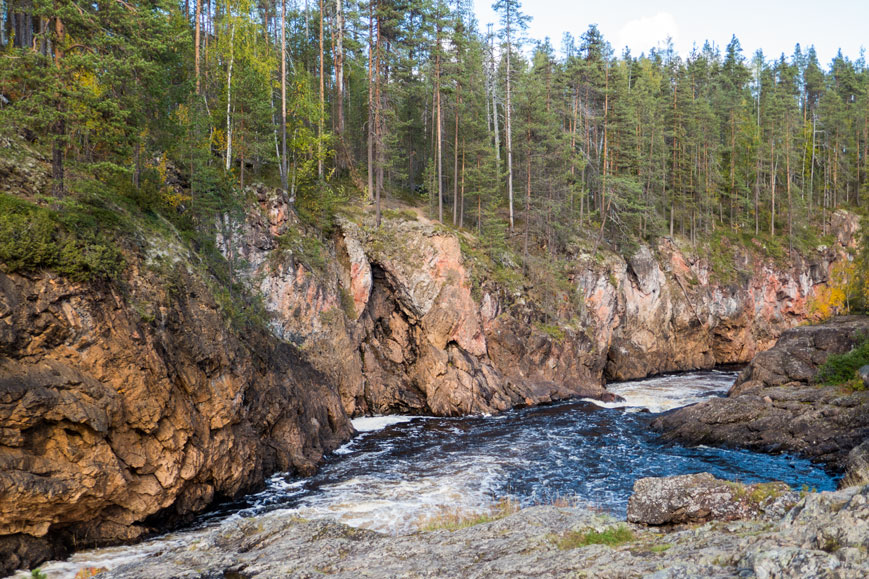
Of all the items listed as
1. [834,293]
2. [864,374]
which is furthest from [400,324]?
[834,293]

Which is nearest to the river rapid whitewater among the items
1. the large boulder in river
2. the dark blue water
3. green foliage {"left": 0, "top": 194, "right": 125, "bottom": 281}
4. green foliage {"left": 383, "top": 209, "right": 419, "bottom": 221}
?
the dark blue water

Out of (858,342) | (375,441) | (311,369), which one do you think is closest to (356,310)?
(311,369)

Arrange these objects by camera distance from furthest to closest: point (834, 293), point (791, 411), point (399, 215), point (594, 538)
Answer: point (834, 293), point (399, 215), point (791, 411), point (594, 538)

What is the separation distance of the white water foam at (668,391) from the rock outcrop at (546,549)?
72.8 feet

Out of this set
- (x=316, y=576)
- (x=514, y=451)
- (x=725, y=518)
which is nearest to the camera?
(x=316, y=576)

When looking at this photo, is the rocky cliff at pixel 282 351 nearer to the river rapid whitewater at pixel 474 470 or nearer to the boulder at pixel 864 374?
the river rapid whitewater at pixel 474 470

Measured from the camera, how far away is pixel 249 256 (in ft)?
75.8

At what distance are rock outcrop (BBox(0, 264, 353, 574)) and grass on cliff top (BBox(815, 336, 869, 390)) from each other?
2315 centimetres

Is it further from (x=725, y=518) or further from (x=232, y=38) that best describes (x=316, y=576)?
(x=232, y=38)

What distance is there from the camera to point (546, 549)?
7363 millimetres

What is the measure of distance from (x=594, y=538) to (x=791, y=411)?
1787cm

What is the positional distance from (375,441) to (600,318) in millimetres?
22237

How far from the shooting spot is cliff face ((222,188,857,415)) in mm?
A: 24047

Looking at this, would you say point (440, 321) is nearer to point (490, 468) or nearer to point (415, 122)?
point (490, 468)
